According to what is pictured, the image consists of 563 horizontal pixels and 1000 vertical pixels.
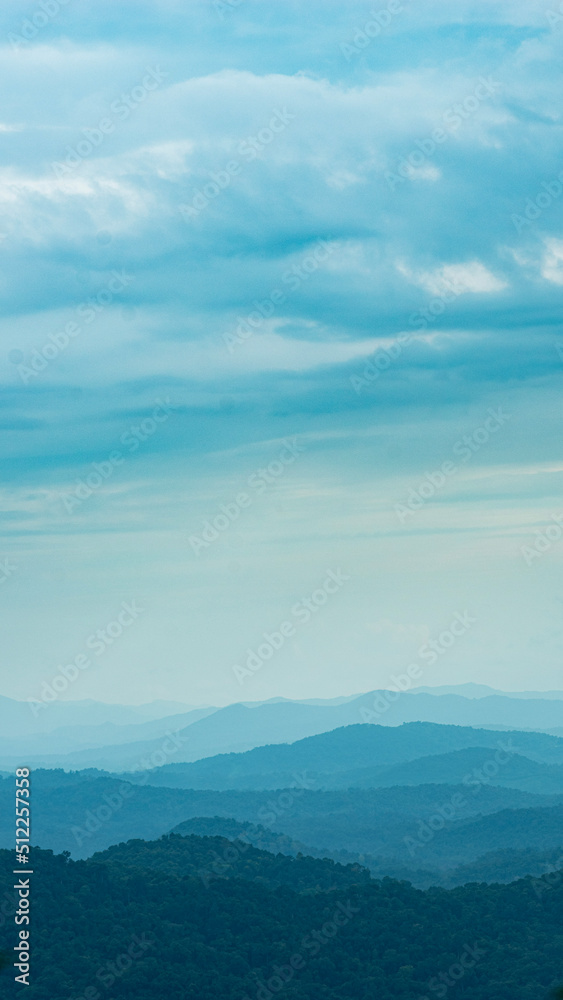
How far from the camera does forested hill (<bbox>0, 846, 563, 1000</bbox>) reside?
92.2 metres

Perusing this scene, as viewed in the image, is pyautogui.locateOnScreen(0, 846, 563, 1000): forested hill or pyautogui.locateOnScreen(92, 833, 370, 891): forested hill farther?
pyautogui.locateOnScreen(92, 833, 370, 891): forested hill

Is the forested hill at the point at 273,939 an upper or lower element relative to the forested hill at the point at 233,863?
lower

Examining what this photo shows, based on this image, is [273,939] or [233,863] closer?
[273,939]

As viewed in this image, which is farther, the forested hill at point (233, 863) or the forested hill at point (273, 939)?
the forested hill at point (233, 863)

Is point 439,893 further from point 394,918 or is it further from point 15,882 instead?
point 15,882

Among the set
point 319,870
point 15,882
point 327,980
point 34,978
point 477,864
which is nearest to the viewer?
point 34,978

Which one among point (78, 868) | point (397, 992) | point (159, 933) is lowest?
point (397, 992)

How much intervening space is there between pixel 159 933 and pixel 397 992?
2444 centimetres

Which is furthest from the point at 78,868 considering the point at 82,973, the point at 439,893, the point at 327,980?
the point at 439,893

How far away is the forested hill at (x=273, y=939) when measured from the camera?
92.2 meters

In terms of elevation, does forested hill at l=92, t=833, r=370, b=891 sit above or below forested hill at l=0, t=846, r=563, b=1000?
above

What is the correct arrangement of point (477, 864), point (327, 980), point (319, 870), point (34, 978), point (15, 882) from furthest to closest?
point (477, 864)
point (319, 870)
point (15, 882)
point (327, 980)
point (34, 978)

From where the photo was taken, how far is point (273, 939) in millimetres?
104812

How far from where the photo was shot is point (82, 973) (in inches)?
3615
